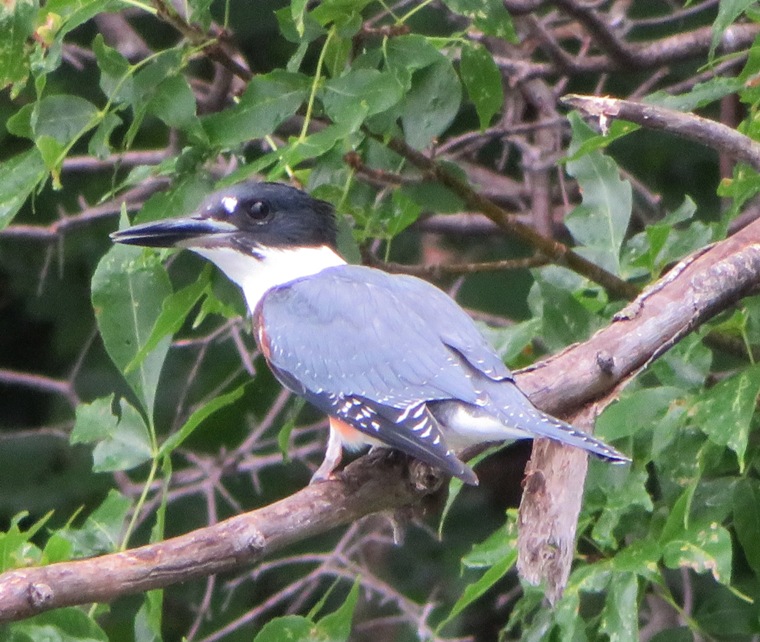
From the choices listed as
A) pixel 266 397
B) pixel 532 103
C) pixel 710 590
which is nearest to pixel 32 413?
pixel 266 397

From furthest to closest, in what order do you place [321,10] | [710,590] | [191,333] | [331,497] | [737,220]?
[191,333]
[710,590]
[737,220]
[321,10]
[331,497]

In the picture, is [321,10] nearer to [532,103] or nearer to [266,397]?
[532,103]

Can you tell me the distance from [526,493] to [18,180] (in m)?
0.83

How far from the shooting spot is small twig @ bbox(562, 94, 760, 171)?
1.72 meters

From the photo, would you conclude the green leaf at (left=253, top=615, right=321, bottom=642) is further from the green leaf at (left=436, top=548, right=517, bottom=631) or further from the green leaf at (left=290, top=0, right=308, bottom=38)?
the green leaf at (left=290, top=0, right=308, bottom=38)

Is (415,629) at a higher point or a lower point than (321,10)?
lower

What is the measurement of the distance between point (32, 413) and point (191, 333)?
49cm

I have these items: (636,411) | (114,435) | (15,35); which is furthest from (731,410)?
(15,35)

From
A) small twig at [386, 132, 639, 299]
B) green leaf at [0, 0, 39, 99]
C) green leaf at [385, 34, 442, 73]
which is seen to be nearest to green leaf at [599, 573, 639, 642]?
small twig at [386, 132, 639, 299]

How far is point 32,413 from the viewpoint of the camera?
3469 millimetres

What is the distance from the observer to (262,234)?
2322mm

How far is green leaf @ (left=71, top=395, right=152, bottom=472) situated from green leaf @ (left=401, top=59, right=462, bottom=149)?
0.60m

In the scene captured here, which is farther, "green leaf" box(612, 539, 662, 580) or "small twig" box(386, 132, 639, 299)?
"small twig" box(386, 132, 639, 299)

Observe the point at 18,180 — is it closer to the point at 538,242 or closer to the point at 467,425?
the point at 467,425
